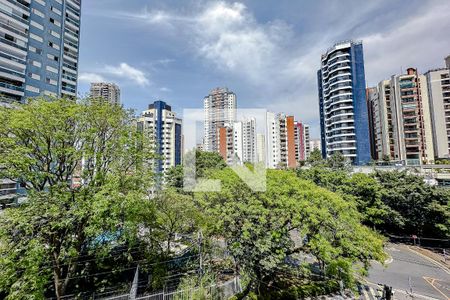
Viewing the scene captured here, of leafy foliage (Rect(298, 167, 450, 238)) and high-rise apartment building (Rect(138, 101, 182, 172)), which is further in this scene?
high-rise apartment building (Rect(138, 101, 182, 172))

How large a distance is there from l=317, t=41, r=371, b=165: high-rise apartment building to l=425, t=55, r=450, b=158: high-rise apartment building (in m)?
12.6

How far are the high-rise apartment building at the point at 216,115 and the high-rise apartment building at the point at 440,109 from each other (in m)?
40.4

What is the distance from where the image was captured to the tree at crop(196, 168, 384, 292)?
28.7 ft

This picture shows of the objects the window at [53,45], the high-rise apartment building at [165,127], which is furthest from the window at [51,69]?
the high-rise apartment building at [165,127]

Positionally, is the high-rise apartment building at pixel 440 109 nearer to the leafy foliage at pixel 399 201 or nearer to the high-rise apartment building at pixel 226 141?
the leafy foliage at pixel 399 201

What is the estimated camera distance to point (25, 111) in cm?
871

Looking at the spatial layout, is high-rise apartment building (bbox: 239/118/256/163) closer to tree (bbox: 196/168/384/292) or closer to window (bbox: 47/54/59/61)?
window (bbox: 47/54/59/61)

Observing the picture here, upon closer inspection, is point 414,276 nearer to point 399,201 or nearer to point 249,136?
point 399,201

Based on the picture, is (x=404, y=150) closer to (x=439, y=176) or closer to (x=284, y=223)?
(x=439, y=176)

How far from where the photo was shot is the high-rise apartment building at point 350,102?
37.6 metres

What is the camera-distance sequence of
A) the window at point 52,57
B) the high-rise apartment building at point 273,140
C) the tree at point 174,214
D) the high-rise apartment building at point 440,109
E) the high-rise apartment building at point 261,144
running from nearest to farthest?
1. the tree at point 174,214
2. the window at point 52,57
3. the high-rise apartment building at point 440,109
4. the high-rise apartment building at point 261,144
5. the high-rise apartment building at point 273,140

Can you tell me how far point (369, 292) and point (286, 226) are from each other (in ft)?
26.1

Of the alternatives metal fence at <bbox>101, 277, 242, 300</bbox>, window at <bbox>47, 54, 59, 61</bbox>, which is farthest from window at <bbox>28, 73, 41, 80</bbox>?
metal fence at <bbox>101, 277, 242, 300</bbox>

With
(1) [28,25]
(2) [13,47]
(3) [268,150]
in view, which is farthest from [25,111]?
(3) [268,150]
